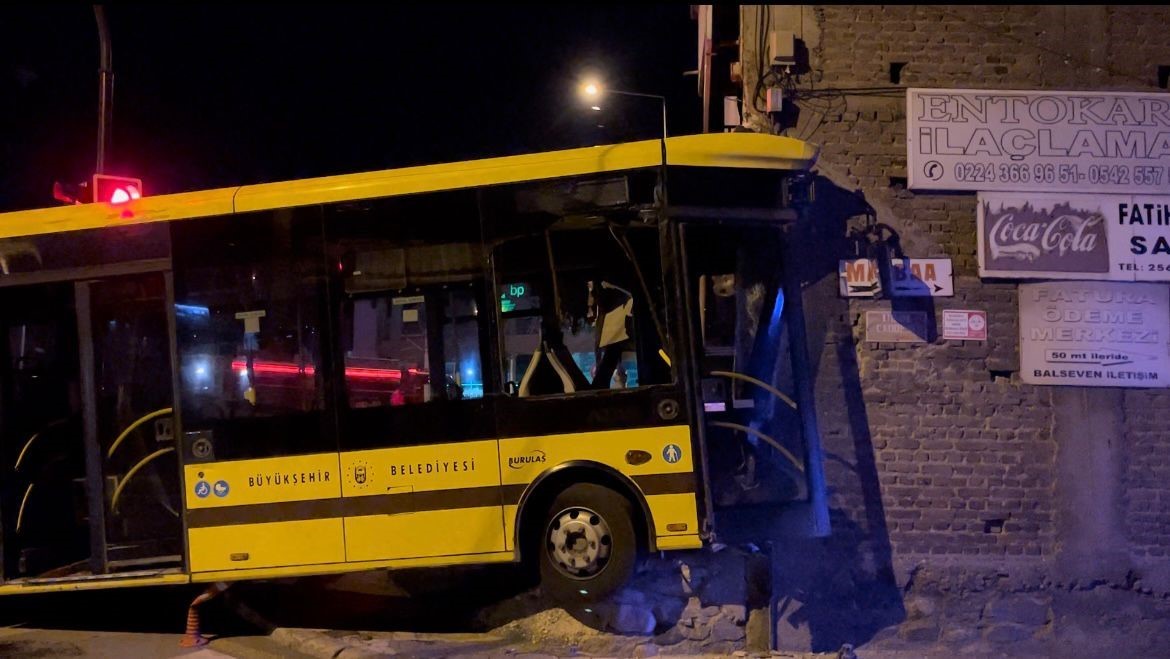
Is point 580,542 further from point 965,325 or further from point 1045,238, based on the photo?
point 1045,238

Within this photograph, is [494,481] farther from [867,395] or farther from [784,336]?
[867,395]

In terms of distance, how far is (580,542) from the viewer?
657cm

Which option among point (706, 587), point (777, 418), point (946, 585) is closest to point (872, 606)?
point (946, 585)

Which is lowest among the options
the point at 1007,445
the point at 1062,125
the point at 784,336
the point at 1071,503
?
the point at 1071,503

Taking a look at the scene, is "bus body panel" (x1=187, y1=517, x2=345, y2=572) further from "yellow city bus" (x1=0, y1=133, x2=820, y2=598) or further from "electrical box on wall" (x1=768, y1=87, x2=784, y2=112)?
"electrical box on wall" (x1=768, y1=87, x2=784, y2=112)

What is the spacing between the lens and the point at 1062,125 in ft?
24.9

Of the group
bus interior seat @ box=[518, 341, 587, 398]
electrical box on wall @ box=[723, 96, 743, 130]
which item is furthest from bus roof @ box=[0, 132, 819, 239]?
electrical box on wall @ box=[723, 96, 743, 130]

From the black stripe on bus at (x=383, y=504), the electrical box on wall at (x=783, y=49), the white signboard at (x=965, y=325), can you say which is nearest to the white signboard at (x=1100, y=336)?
the white signboard at (x=965, y=325)

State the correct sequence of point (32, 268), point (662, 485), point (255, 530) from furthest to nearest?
point (32, 268)
point (255, 530)
point (662, 485)

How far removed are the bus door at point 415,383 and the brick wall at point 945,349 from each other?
2.79 m

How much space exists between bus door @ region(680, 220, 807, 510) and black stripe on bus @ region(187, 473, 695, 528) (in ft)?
1.38

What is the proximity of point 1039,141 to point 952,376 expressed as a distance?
198 centimetres

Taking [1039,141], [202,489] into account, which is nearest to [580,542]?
[202,489]

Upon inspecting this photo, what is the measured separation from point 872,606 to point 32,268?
7.04 m
